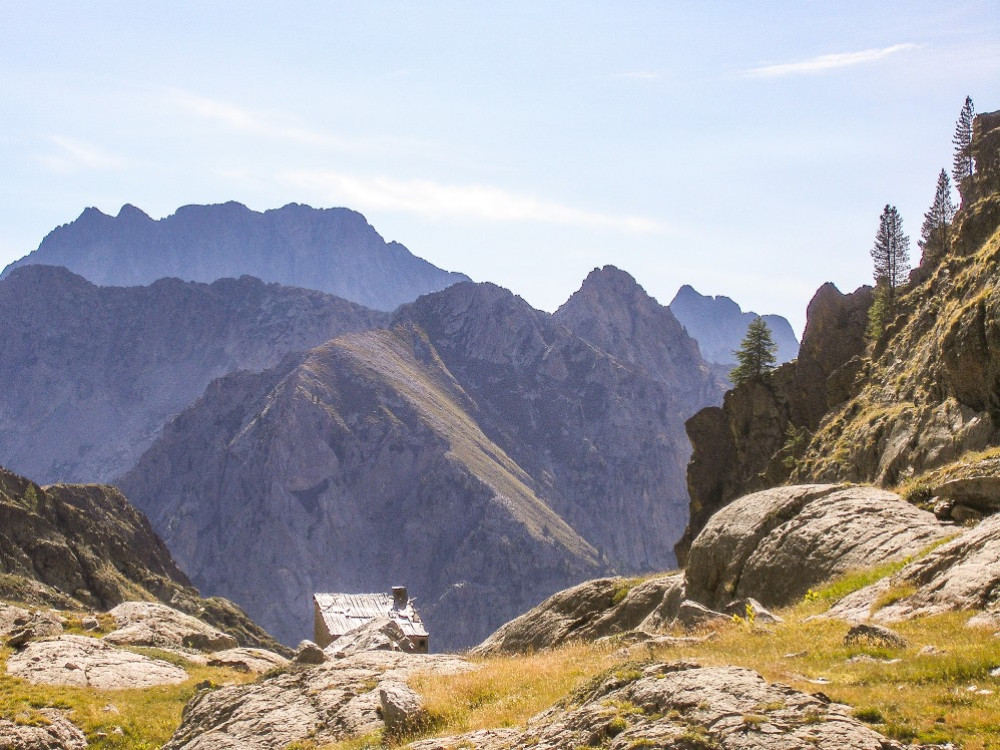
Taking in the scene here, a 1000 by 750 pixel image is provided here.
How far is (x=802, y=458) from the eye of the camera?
234ft

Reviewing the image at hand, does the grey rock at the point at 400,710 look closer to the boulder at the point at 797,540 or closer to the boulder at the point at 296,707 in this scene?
the boulder at the point at 296,707

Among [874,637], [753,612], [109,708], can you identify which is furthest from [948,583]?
[109,708]

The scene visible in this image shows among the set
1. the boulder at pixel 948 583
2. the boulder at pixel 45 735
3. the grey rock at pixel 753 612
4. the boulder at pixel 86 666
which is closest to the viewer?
the boulder at pixel 948 583

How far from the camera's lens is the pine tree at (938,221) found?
291ft

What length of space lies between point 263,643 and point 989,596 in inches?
5528

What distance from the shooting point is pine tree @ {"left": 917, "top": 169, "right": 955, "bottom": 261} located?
88806 mm

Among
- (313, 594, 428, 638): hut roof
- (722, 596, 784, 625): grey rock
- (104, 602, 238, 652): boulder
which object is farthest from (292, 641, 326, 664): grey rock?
(313, 594, 428, 638): hut roof

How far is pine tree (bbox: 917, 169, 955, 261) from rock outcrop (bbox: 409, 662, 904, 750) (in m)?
81.7

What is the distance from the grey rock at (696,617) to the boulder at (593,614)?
4.68 meters

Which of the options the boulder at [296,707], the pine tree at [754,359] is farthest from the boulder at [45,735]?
the pine tree at [754,359]

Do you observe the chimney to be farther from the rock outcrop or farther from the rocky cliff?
the rock outcrop

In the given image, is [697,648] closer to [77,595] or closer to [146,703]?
[146,703]

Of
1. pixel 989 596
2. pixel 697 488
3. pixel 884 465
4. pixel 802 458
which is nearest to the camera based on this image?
pixel 989 596

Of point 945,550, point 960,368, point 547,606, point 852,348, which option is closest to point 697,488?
point 852,348
